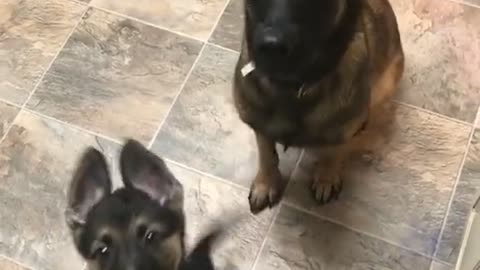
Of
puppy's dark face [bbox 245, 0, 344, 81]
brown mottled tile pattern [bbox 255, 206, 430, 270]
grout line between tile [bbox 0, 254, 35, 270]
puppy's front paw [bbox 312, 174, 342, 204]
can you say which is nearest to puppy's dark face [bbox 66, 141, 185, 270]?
grout line between tile [bbox 0, 254, 35, 270]

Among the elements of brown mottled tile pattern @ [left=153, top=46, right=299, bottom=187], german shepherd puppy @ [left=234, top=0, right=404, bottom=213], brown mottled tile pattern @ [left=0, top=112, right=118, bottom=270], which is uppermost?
german shepherd puppy @ [left=234, top=0, right=404, bottom=213]

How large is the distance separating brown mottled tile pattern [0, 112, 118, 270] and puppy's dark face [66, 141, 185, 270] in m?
0.03

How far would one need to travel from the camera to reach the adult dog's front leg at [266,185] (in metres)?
1.89

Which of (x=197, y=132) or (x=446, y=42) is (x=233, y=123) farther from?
(x=446, y=42)

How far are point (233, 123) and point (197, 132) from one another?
0.32 ft

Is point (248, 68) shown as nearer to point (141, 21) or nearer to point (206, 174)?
point (206, 174)

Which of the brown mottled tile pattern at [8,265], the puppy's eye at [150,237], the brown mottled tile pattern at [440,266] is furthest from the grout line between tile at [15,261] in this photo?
the brown mottled tile pattern at [440,266]

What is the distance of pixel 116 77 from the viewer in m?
2.20

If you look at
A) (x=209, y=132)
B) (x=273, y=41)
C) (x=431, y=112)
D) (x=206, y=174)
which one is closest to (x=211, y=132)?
(x=209, y=132)

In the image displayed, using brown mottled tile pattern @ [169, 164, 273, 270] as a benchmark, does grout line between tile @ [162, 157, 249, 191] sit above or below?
above

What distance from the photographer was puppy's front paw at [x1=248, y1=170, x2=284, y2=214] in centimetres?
194

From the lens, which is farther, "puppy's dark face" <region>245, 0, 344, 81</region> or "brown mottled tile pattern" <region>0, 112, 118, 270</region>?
"brown mottled tile pattern" <region>0, 112, 118, 270</region>

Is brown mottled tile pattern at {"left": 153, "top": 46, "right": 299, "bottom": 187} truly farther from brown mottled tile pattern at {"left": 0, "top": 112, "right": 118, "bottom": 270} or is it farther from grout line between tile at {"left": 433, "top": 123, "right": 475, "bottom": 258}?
grout line between tile at {"left": 433, "top": 123, "right": 475, "bottom": 258}

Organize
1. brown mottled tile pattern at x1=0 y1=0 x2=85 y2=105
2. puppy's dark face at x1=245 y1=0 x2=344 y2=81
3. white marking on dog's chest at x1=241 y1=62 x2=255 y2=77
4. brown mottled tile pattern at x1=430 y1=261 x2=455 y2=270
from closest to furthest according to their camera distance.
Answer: puppy's dark face at x1=245 y1=0 x2=344 y2=81
white marking on dog's chest at x1=241 y1=62 x2=255 y2=77
brown mottled tile pattern at x1=430 y1=261 x2=455 y2=270
brown mottled tile pattern at x1=0 y1=0 x2=85 y2=105
